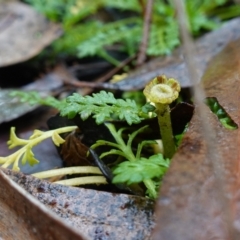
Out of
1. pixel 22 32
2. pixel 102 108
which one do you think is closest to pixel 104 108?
pixel 102 108

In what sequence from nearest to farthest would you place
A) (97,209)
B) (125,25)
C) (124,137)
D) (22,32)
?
1. (97,209)
2. (124,137)
3. (22,32)
4. (125,25)

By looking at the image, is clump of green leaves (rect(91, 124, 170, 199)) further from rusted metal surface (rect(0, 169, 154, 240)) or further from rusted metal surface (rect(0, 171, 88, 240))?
rusted metal surface (rect(0, 171, 88, 240))

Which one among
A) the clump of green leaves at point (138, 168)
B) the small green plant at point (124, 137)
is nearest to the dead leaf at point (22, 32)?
the small green plant at point (124, 137)

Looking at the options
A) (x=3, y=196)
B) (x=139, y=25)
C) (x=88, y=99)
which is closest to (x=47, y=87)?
(x=139, y=25)

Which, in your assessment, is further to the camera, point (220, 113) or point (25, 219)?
point (220, 113)

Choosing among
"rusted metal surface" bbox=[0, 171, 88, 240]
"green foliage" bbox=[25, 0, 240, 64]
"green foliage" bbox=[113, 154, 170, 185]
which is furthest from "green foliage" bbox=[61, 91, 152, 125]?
"green foliage" bbox=[25, 0, 240, 64]

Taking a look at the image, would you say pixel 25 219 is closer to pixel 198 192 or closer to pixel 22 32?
pixel 198 192

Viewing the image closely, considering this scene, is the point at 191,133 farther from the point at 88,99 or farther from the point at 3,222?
the point at 3,222

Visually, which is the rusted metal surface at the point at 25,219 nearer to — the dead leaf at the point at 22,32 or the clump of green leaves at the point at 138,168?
the clump of green leaves at the point at 138,168
